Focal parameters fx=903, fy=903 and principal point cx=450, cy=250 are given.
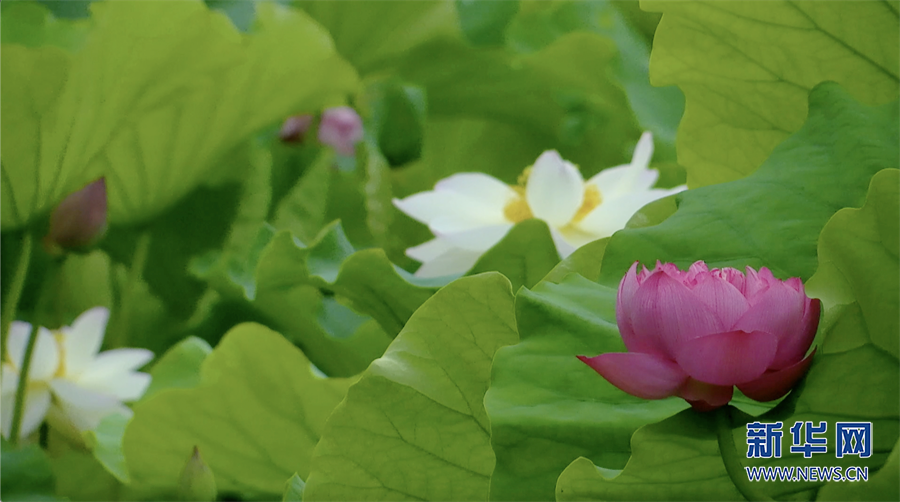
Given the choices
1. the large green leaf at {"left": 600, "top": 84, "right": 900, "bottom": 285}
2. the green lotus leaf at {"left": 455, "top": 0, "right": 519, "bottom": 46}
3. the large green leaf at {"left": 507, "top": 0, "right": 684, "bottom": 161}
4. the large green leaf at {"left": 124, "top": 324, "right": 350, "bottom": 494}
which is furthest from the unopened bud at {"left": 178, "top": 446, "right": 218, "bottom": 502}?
the green lotus leaf at {"left": 455, "top": 0, "right": 519, "bottom": 46}

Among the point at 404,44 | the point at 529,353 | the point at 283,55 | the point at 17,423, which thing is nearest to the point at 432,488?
the point at 529,353

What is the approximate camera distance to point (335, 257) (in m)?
0.56

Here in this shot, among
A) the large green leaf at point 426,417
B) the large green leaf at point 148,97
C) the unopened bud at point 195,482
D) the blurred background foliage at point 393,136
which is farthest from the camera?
the blurred background foliage at point 393,136

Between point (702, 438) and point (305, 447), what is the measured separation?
0.34 m

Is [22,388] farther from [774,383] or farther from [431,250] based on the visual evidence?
[774,383]

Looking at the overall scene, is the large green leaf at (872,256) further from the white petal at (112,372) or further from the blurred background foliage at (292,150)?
the white petal at (112,372)

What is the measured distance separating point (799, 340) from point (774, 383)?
1 centimetres

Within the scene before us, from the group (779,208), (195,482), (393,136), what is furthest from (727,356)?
(393,136)

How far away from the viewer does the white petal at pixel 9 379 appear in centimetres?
64

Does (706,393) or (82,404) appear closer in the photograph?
(706,393)

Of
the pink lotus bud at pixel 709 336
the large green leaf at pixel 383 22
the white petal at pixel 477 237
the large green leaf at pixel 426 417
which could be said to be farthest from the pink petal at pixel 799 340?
the large green leaf at pixel 383 22

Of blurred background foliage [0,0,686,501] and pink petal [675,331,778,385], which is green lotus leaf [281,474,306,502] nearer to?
blurred background foliage [0,0,686,501]

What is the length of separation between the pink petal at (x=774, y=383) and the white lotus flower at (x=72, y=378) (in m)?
0.51

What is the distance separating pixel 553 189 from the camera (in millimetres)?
630
